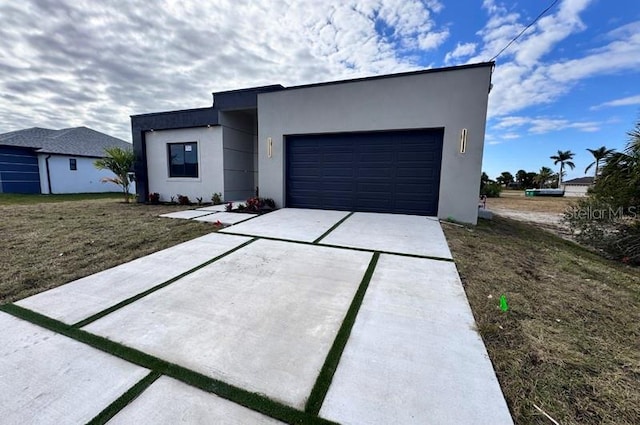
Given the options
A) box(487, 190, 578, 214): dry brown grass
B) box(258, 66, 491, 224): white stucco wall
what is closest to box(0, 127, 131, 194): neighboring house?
box(258, 66, 491, 224): white stucco wall

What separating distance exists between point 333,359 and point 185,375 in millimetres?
1037

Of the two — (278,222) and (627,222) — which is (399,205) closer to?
(278,222)

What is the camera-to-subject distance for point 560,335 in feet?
7.19

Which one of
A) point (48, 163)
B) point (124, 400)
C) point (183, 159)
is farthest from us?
point (48, 163)

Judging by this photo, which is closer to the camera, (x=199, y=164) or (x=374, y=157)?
(x=374, y=157)

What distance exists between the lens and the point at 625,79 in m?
10.5

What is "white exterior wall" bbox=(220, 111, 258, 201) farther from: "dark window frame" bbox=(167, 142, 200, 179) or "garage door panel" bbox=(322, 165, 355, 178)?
"garage door panel" bbox=(322, 165, 355, 178)

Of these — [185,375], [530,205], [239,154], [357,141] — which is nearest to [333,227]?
[357,141]

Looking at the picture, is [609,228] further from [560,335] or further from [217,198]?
[217,198]

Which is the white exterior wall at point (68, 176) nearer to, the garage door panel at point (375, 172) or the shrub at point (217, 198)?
the shrub at point (217, 198)

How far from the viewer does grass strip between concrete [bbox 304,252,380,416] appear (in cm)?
152

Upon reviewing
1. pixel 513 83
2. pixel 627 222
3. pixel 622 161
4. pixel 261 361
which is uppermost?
pixel 513 83

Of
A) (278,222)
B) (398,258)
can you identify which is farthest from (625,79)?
(278,222)

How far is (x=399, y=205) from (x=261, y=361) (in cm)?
651
